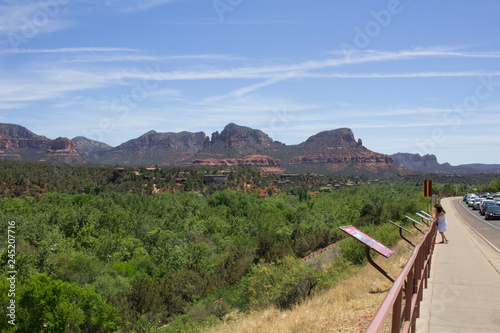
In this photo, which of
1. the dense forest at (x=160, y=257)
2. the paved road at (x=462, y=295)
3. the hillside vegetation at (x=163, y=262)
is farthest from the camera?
the dense forest at (x=160, y=257)

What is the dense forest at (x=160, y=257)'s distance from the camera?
22.1 m

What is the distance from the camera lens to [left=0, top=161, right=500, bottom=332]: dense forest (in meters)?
22.1

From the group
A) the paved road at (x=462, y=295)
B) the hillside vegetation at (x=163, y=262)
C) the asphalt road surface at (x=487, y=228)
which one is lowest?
the hillside vegetation at (x=163, y=262)

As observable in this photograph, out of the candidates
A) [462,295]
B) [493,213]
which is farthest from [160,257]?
[462,295]

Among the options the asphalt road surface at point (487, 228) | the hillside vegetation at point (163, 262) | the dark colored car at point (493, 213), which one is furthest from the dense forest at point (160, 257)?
the dark colored car at point (493, 213)

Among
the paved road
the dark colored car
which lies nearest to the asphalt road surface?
the dark colored car

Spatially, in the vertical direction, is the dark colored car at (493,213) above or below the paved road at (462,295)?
below

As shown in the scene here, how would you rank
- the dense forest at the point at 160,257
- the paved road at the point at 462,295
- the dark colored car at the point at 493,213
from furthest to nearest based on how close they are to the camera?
the dark colored car at the point at 493,213 < the dense forest at the point at 160,257 < the paved road at the point at 462,295

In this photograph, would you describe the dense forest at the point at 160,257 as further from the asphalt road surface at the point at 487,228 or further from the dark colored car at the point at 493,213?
the dark colored car at the point at 493,213

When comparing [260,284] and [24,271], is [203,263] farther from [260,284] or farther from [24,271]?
[260,284]

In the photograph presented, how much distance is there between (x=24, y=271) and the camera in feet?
91.9

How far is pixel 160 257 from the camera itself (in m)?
37.1

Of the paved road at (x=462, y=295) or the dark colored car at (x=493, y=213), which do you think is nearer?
the paved road at (x=462, y=295)

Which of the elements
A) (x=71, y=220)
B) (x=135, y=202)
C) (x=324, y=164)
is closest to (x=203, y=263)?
(x=71, y=220)
